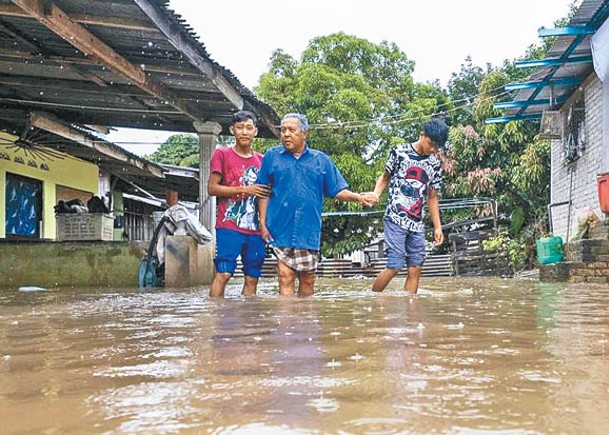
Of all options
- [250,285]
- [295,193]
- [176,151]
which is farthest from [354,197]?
[176,151]

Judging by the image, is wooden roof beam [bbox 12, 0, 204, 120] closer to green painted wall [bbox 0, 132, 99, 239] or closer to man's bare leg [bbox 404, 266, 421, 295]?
man's bare leg [bbox 404, 266, 421, 295]

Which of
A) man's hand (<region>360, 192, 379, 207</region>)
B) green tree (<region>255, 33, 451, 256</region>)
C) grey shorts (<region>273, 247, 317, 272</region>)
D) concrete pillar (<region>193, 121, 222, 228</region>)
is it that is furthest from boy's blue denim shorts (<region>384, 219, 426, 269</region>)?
green tree (<region>255, 33, 451, 256</region>)

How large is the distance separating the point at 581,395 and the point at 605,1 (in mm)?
8609

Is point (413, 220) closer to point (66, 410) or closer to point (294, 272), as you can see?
point (294, 272)

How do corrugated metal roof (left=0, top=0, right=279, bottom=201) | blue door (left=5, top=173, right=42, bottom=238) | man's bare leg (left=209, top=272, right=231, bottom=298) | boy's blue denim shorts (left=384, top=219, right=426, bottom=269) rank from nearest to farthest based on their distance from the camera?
man's bare leg (left=209, top=272, right=231, bottom=298) < boy's blue denim shorts (left=384, top=219, right=426, bottom=269) < corrugated metal roof (left=0, top=0, right=279, bottom=201) < blue door (left=5, top=173, right=42, bottom=238)

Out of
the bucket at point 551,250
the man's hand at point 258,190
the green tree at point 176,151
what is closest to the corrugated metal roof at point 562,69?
the bucket at point 551,250

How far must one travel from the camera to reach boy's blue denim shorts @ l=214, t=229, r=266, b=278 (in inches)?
210

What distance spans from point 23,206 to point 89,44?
292 inches

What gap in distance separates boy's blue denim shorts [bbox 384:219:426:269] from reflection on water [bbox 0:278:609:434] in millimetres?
2117

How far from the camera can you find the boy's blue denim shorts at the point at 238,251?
5.33 meters

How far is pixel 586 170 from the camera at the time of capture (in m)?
12.0

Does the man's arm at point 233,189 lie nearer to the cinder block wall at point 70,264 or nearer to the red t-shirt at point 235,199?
the red t-shirt at point 235,199

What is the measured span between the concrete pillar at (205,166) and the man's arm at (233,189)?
13.5ft

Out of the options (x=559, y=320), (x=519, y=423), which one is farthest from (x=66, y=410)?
Result: (x=559, y=320)
